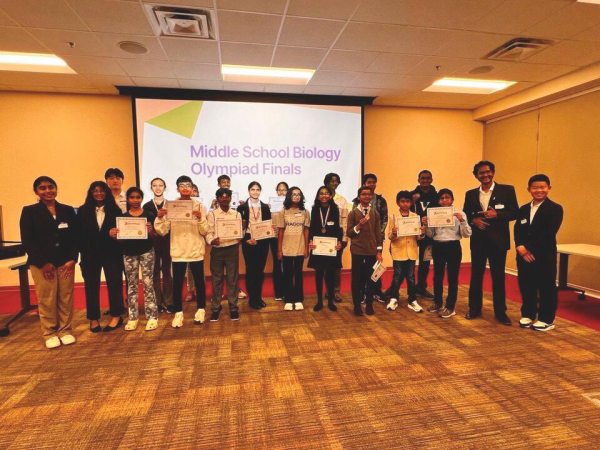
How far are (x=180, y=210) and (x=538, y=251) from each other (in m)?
3.68

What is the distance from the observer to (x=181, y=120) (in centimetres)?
532

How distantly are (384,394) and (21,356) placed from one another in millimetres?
3202

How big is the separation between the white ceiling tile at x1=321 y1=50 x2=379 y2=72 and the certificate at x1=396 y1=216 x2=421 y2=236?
212 centimetres

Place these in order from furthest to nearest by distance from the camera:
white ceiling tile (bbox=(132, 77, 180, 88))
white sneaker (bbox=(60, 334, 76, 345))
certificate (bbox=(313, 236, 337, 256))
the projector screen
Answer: the projector screen → white ceiling tile (bbox=(132, 77, 180, 88)) → certificate (bbox=(313, 236, 337, 256)) → white sneaker (bbox=(60, 334, 76, 345))

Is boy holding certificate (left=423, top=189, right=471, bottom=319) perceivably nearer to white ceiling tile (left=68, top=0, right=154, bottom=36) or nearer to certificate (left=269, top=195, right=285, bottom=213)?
certificate (left=269, top=195, right=285, bottom=213)

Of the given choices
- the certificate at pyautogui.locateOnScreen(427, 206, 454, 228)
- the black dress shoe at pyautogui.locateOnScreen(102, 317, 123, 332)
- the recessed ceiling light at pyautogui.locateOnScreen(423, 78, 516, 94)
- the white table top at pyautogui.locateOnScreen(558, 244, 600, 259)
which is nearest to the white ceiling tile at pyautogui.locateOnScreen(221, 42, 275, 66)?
the certificate at pyautogui.locateOnScreen(427, 206, 454, 228)

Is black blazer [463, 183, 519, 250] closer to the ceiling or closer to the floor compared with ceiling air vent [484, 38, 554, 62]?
closer to the floor

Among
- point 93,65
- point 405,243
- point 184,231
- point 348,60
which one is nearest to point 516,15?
point 348,60

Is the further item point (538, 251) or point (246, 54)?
point (246, 54)

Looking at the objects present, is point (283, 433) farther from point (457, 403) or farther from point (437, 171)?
point (437, 171)

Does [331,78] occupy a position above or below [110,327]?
above

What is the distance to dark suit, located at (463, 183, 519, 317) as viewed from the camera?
3383 mm

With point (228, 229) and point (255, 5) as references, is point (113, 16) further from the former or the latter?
point (228, 229)

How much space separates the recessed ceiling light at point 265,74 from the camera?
461cm
